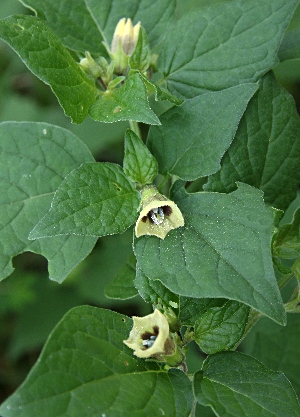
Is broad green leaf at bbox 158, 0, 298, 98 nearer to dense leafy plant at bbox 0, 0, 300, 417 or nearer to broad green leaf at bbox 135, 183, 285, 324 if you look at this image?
dense leafy plant at bbox 0, 0, 300, 417

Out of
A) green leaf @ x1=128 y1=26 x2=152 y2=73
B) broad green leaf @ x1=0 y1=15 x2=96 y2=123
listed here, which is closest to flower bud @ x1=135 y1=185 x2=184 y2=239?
broad green leaf @ x1=0 y1=15 x2=96 y2=123

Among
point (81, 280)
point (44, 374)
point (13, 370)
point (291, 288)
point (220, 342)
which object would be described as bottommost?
point (13, 370)

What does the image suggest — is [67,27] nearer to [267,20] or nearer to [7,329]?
[267,20]

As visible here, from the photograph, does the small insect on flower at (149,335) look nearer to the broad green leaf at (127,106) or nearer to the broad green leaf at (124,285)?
the broad green leaf at (124,285)

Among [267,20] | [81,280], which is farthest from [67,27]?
[81,280]

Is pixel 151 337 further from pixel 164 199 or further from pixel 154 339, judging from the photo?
pixel 164 199

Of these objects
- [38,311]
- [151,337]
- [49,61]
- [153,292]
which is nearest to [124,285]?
[153,292]
